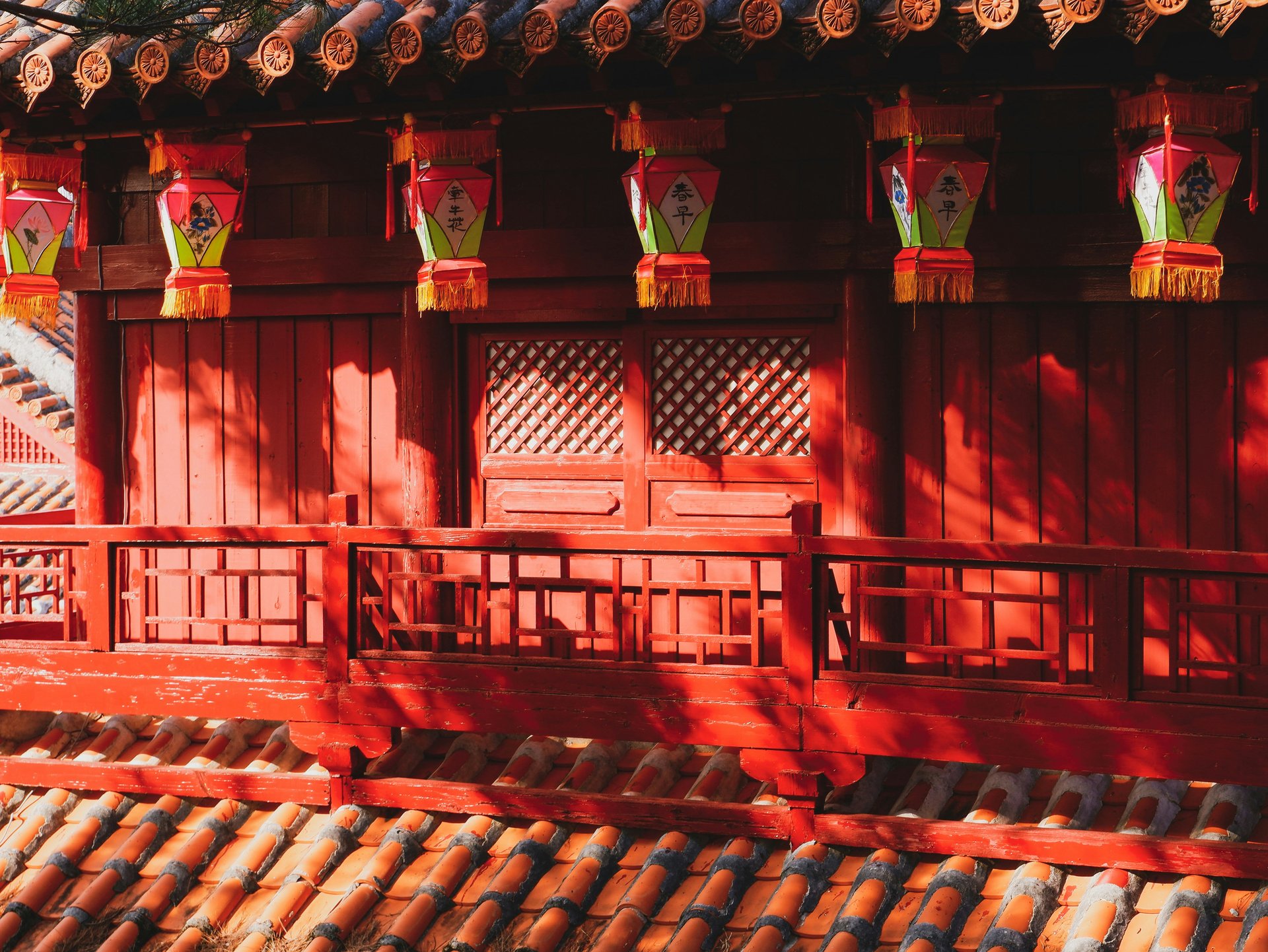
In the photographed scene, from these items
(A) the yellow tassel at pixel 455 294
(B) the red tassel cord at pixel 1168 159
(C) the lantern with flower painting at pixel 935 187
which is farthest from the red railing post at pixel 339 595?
(B) the red tassel cord at pixel 1168 159

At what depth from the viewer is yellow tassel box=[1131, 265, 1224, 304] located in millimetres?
5094

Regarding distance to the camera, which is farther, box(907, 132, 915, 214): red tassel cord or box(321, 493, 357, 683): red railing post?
box(321, 493, 357, 683): red railing post

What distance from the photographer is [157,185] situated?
7.19 m

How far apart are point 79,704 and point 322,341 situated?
2.26 metres

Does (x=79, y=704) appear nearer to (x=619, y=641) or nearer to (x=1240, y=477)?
(x=619, y=641)

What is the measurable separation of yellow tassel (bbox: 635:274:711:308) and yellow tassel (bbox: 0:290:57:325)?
309 centimetres

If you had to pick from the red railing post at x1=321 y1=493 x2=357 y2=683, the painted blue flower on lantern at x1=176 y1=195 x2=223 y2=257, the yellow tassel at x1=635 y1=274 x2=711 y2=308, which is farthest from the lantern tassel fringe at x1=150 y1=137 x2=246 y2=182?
the yellow tassel at x1=635 y1=274 x2=711 y2=308

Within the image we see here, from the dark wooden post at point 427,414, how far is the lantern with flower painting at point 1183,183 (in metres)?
3.45

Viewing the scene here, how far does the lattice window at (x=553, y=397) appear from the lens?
6676mm

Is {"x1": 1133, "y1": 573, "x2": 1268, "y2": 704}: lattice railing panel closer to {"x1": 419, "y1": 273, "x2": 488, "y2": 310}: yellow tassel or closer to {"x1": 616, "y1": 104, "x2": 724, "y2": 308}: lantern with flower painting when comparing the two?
{"x1": 616, "y1": 104, "x2": 724, "y2": 308}: lantern with flower painting

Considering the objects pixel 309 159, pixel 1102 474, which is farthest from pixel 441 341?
pixel 1102 474

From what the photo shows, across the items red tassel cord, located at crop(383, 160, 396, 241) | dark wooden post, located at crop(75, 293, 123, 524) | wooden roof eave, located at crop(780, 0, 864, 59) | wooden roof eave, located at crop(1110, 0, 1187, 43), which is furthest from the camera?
dark wooden post, located at crop(75, 293, 123, 524)

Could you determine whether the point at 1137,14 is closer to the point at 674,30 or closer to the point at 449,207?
the point at 674,30

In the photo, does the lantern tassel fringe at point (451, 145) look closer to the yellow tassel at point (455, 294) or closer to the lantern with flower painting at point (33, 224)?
the yellow tassel at point (455, 294)
